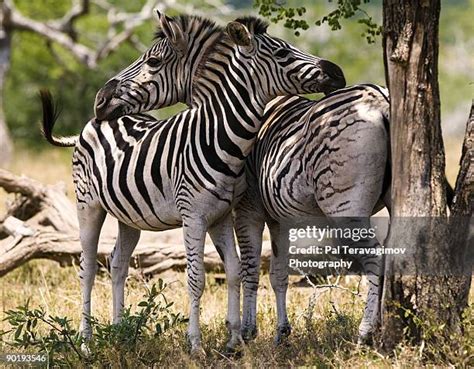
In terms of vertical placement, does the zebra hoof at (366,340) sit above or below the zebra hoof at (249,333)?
below

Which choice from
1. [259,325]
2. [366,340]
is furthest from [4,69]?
[366,340]

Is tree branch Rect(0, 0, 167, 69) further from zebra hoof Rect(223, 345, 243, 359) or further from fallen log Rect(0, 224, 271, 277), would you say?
zebra hoof Rect(223, 345, 243, 359)

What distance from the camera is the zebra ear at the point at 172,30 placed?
643cm

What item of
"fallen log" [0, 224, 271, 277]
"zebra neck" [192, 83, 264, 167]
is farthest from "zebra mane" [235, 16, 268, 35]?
"fallen log" [0, 224, 271, 277]

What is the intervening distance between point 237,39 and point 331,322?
80.7 inches

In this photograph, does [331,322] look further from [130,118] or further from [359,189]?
[130,118]

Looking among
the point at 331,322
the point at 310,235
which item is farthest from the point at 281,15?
the point at 331,322

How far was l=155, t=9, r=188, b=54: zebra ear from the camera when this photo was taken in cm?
643

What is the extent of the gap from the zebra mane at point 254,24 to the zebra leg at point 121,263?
1.82 meters

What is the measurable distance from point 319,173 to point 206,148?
87 cm

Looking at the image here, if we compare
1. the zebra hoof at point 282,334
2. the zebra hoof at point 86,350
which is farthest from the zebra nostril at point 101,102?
the zebra hoof at point 282,334

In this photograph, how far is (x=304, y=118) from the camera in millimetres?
6062

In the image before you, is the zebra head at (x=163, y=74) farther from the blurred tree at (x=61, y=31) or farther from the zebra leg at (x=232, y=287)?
the blurred tree at (x=61, y=31)

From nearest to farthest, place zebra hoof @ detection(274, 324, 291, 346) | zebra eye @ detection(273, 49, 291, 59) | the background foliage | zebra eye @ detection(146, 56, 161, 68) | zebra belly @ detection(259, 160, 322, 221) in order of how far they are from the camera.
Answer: zebra belly @ detection(259, 160, 322, 221) → zebra eye @ detection(273, 49, 291, 59) → zebra hoof @ detection(274, 324, 291, 346) → zebra eye @ detection(146, 56, 161, 68) → the background foliage
